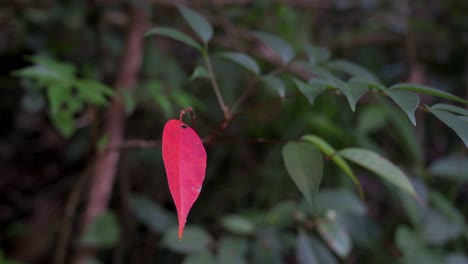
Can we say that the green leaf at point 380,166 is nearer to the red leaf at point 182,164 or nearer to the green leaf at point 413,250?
the red leaf at point 182,164

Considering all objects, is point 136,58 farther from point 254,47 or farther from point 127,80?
point 254,47

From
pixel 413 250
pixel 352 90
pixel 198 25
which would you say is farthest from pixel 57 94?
pixel 413 250

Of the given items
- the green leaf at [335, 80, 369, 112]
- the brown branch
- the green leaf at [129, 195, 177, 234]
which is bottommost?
the green leaf at [129, 195, 177, 234]

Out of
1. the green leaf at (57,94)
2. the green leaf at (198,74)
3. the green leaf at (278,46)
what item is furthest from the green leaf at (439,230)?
the green leaf at (57,94)

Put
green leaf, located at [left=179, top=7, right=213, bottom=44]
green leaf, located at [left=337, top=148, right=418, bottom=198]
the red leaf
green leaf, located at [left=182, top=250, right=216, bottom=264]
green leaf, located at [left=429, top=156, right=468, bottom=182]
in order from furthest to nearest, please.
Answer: green leaf, located at [left=429, top=156, right=468, bottom=182], green leaf, located at [left=182, top=250, right=216, bottom=264], green leaf, located at [left=179, top=7, right=213, bottom=44], green leaf, located at [left=337, top=148, right=418, bottom=198], the red leaf

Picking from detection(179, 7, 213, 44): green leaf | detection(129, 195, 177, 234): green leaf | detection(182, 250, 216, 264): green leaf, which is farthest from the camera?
detection(129, 195, 177, 234): green leaf

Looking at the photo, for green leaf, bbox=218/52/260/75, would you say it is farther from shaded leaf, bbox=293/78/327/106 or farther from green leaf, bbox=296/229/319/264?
green leaf, bbox=296/229/319/264

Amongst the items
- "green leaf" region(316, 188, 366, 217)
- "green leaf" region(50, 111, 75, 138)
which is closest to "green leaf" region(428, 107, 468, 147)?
"green leaf" region(316, 188, 366, 217)

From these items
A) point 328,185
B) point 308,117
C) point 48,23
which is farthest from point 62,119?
point 328,185
